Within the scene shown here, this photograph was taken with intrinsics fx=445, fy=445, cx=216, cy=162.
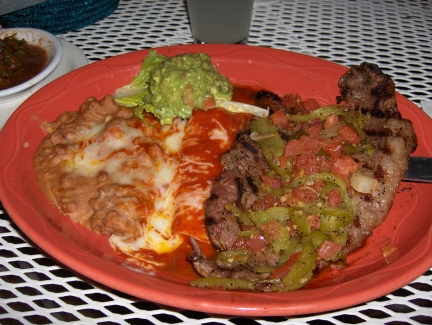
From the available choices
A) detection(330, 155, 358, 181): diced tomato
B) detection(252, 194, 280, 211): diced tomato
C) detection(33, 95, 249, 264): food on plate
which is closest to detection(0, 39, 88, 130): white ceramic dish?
detection(33, 95, 249, 264): food on plate

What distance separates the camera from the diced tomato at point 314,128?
307 cm

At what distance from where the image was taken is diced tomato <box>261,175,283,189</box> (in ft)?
9.35

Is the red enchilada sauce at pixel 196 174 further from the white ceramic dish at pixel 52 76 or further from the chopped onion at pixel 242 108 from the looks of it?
the white ceramic dish at pixel 52 76

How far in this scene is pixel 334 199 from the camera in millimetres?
2656

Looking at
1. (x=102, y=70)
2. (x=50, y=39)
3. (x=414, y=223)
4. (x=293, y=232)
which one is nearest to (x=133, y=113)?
(x=102, y=70)

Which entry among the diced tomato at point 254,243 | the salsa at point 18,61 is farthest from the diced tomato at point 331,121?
the salsa at point 18,61

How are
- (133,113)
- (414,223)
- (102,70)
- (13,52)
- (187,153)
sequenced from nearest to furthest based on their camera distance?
(414,223)
(187,153)
(133,113)
(102,70)
(13,52)

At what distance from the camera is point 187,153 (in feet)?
9.91

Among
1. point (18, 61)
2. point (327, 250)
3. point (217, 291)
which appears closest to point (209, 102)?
point (327, 250)

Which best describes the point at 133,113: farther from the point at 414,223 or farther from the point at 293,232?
the point at 414,223

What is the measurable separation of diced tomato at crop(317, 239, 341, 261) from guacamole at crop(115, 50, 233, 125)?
54.1 inches

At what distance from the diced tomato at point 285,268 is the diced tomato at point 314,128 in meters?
0.90

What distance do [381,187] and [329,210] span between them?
37cm

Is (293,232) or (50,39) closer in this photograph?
(293,232)
